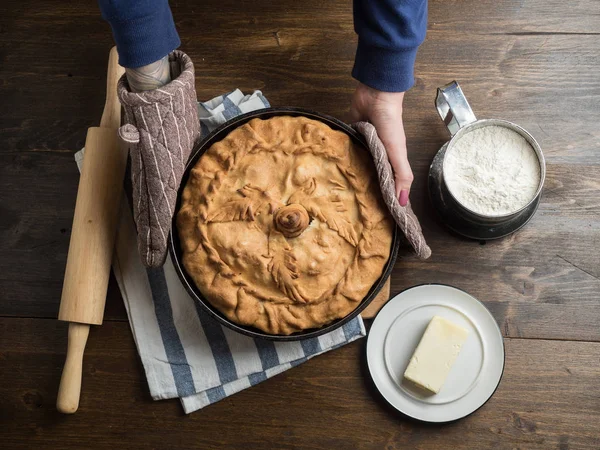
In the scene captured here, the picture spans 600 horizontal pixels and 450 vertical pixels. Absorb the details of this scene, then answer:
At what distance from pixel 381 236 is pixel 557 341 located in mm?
576

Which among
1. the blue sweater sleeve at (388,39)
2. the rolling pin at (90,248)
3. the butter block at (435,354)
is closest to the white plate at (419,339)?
the butter block at (435,354)

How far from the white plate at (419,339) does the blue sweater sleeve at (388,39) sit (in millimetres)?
495

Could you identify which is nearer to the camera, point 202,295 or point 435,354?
point 202,295

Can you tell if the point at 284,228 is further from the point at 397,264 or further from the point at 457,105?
the point at 457,105

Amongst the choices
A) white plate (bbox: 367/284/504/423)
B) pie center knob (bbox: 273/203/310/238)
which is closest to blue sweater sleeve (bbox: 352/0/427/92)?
pie center knob (bbox: 273/203/310/238)

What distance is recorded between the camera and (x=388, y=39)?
120 cm

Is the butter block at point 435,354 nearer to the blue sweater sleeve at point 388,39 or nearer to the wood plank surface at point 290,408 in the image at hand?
the wood plank surface at point 290,408

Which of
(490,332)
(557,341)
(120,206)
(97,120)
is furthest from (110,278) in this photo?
(557,341)

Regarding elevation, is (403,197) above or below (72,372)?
above

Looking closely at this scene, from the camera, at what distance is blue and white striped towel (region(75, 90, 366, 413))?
1386mm

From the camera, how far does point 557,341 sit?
4.67ft

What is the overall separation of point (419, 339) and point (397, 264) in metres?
0.19

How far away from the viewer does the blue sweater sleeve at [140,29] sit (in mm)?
1063

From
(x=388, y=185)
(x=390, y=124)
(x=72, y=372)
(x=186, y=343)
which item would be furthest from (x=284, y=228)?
(x=72, y=372)
